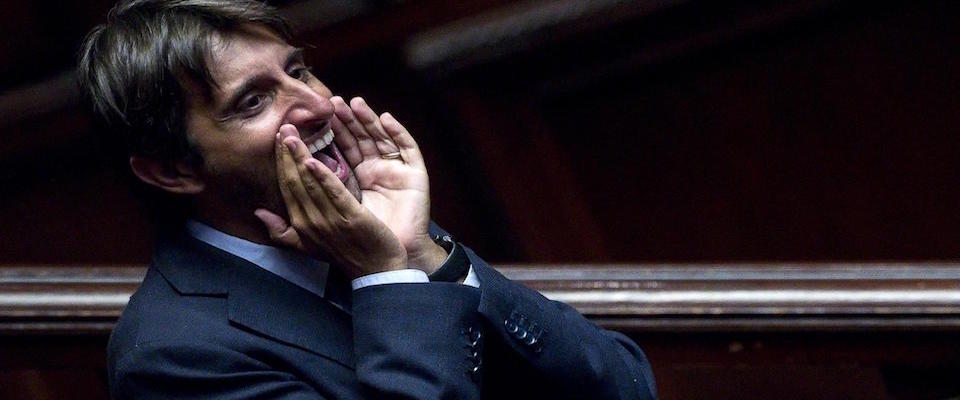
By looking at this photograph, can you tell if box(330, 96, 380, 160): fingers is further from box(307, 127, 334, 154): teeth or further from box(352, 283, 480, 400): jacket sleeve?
box(352, 283, 480, 400): jacket sleeve

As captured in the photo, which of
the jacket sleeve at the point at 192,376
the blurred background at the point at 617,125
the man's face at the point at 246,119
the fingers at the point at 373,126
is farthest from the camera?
the blurred background at the point at 617,125

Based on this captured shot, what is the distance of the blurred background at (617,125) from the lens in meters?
2.56

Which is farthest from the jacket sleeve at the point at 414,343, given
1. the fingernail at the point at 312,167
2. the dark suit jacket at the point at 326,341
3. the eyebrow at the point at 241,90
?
the eyebrow at the point at 241,90

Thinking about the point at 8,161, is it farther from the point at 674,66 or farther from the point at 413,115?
the point at 674,66

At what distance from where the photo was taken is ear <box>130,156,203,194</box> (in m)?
1.53

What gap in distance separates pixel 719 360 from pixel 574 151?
860 mm

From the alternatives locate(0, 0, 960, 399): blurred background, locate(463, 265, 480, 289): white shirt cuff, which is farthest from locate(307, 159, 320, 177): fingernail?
locate(0, 0, 960, 399): blurred background

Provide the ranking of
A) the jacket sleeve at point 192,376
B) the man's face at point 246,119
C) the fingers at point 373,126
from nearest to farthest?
the jacket sleeve at point 192,376
the man's face at point 246,119
the fingers at point 373,126

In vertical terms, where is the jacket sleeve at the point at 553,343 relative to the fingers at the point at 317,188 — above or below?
above

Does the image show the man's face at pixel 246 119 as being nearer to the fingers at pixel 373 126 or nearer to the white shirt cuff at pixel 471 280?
the fingers at pixel 373 126

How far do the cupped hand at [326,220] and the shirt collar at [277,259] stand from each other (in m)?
0.04

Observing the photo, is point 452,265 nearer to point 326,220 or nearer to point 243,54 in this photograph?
point 326,220

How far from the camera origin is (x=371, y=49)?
257 centimetres

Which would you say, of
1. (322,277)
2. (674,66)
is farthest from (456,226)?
(322,277)
